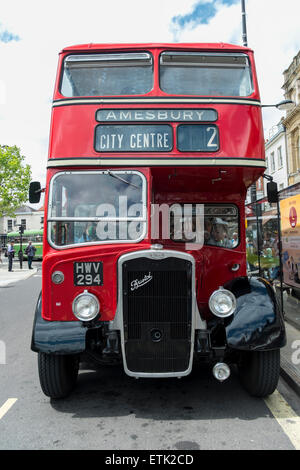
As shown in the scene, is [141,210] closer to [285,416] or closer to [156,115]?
[156,115]

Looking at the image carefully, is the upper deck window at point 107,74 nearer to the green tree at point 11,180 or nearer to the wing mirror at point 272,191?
the wing mirror at point 272,191

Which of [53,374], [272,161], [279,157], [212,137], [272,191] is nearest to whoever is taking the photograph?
[53,374]

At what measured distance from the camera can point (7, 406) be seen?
12.7 ft

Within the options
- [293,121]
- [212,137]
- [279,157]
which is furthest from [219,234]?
[279,157]

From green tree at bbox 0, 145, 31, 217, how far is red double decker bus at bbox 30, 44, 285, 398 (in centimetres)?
2898

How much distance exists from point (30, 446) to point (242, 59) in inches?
181

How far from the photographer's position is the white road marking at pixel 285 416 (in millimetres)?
3125

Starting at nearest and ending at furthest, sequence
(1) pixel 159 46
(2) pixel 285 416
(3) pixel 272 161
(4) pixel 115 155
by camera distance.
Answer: (2) pixel 285 416
(4) pixel 115 155
(1) pixel 159 46
(3) pixel 272 161

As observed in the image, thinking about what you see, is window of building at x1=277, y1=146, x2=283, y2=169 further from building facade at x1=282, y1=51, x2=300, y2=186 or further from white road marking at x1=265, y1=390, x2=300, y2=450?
white road marking at x1=265, y1=390, x2=300, y2=450

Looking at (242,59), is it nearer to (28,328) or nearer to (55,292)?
(55,292)

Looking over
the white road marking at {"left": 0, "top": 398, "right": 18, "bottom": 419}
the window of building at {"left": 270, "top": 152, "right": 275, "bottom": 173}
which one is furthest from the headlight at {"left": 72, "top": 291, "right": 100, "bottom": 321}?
the window of building at {"left": 270, "top": 152, "right": 275, "bottom": 173}

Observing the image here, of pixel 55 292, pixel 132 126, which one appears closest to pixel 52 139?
pixel 132 126

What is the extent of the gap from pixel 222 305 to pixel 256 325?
389mm

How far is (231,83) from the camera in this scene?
442cm
